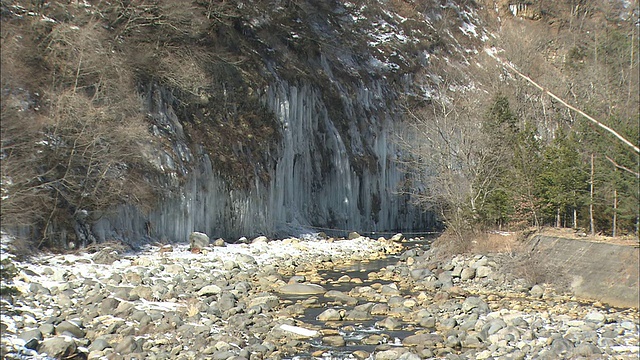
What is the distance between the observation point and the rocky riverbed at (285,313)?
988 cm

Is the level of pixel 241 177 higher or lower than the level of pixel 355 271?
higher

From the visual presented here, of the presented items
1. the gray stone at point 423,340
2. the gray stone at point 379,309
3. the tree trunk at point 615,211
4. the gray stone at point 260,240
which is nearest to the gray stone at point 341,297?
the gray stone at point 379,309

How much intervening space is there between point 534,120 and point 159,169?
18.5 m

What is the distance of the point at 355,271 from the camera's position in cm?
1895

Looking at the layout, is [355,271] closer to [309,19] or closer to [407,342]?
[407,342]

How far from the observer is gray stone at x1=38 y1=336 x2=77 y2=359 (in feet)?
30.3

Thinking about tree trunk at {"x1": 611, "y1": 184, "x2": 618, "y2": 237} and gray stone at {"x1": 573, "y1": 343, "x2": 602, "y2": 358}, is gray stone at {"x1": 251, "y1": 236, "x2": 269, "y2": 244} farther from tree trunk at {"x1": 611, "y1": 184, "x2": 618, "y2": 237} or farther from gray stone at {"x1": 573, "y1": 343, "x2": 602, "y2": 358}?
gray stone at {"x1": 573, "y1": 343, "x2": 602, "y2": 358}

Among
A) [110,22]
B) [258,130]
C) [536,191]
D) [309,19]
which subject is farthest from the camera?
[309,19]

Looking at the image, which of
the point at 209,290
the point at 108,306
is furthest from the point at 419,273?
the point at 108,306

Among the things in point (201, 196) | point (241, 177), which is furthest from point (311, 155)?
point (201, 196)

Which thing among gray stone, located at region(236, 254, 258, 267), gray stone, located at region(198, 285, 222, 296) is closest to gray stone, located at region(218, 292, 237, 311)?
gray stone, located at region(198, 285, 222, 296)

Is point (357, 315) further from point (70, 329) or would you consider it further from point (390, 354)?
point (70, 329)

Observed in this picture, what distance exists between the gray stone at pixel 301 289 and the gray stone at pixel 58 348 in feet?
20.7

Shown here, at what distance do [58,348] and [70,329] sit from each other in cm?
77
